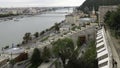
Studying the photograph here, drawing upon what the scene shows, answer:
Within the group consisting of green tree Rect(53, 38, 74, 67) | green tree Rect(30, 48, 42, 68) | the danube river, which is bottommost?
the danube river

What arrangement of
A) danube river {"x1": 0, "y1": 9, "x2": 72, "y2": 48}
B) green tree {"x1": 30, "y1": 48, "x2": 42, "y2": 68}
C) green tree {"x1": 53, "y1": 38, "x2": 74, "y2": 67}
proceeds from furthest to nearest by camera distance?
danube river {"x1": 0, "y1": 9, "x2": 72, "y2": 48}
green tree {"x1": 30, "y1": 48, "x2": 42, "y2": 68}
green tree {"x1": 53, "y1": 38, "x2": 74, "y2": 67}

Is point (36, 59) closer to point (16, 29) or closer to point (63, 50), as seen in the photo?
point (63, 50)

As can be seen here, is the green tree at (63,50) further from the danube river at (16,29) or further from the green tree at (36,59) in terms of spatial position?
the danube river at (16,29)

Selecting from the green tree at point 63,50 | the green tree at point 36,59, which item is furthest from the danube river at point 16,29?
the green tree at point 63,50

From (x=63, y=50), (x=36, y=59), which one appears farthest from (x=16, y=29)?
(x=63, y=50)

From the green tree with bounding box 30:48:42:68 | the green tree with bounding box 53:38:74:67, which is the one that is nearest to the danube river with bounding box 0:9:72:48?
the green tree with bounding box 30:48:42:68

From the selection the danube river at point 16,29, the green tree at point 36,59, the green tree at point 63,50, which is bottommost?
the danube river at point 16,29

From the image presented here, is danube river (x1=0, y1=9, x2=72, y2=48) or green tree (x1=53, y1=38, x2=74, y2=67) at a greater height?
green tree (x1=53, y1=38, x2=74, y2=67)

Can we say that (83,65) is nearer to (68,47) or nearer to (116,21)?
(68,47)

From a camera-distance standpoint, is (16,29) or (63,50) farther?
(16,29)

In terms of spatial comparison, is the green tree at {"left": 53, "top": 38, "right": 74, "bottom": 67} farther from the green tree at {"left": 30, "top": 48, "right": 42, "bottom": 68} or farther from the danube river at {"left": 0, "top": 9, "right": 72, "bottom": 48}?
the danube river at {"left": 0, "top": 9, "right": 72, "bottom": 48}

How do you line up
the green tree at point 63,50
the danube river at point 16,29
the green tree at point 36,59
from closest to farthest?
the green tree at point 63,50 < the green tree at point 36,59 < the danube river at point 16,29
